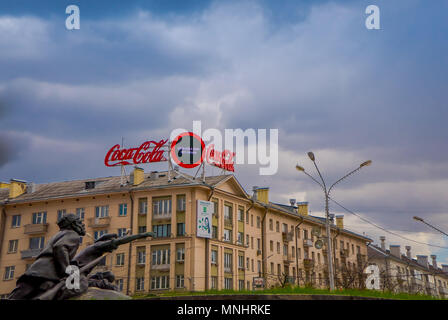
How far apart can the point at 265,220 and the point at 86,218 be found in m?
20.7

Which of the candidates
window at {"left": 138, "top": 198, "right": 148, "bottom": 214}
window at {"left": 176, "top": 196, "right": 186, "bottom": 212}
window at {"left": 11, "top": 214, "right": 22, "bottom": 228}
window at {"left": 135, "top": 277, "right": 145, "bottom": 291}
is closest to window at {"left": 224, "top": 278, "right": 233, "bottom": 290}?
window at {"left": 135, "top": 277, "right": 145, "bottom": 291}

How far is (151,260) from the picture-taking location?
170ft

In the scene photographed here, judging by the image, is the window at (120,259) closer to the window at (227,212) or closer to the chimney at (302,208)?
the window at (227,212)

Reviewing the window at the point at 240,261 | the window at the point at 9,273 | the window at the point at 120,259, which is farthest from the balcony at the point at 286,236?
the window at the point at 9,273

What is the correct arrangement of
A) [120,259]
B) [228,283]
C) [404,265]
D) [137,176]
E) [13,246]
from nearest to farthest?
[120,259]
[228,283]
[137,176]
[13,246]
[404,265]

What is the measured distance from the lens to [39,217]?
5769 cm

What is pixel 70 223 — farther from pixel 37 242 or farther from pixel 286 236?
pixel 286 236

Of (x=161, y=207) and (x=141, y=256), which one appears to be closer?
(x=141, y=256)

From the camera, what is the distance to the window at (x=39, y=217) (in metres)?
57.3

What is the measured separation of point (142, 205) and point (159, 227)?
2.99 meters

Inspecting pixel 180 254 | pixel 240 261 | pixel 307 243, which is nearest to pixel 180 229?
pixel 180 254

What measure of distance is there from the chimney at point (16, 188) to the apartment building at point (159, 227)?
108mm

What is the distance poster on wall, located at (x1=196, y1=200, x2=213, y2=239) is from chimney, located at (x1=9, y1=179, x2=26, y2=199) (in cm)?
2284
